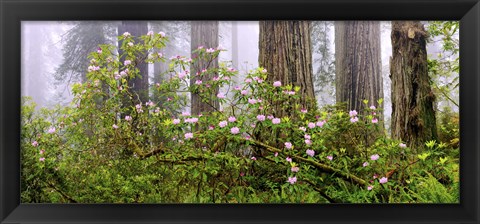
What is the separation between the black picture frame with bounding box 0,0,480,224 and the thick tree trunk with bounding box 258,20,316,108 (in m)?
0.24

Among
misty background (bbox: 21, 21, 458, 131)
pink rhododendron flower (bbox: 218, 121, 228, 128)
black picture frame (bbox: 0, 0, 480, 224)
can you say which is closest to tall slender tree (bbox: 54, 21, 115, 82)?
misty background (bbox: 21, 21, 458, 131)

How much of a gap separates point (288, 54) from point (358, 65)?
0.38 metres

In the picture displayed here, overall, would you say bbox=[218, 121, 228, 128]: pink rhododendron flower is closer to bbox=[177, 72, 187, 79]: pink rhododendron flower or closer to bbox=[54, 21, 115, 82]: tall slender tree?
A: bbox=[177, 72, 187, 79]: pink rhododendron flower

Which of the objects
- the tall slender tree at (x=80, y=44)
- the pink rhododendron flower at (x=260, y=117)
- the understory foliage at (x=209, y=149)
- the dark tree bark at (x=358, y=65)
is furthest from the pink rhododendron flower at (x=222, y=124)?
the tall slender tree at (x=80, y=44)

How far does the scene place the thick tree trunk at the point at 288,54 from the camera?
2332mm

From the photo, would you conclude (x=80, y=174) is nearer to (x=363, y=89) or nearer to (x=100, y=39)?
(x=100, y=39)

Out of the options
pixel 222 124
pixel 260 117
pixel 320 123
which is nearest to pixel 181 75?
pixel 222 124

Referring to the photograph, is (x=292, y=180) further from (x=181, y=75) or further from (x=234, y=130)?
(x=181, y=75)

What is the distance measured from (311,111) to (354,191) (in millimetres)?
451

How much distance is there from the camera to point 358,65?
91.7 inches

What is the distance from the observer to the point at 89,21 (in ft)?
7.26
